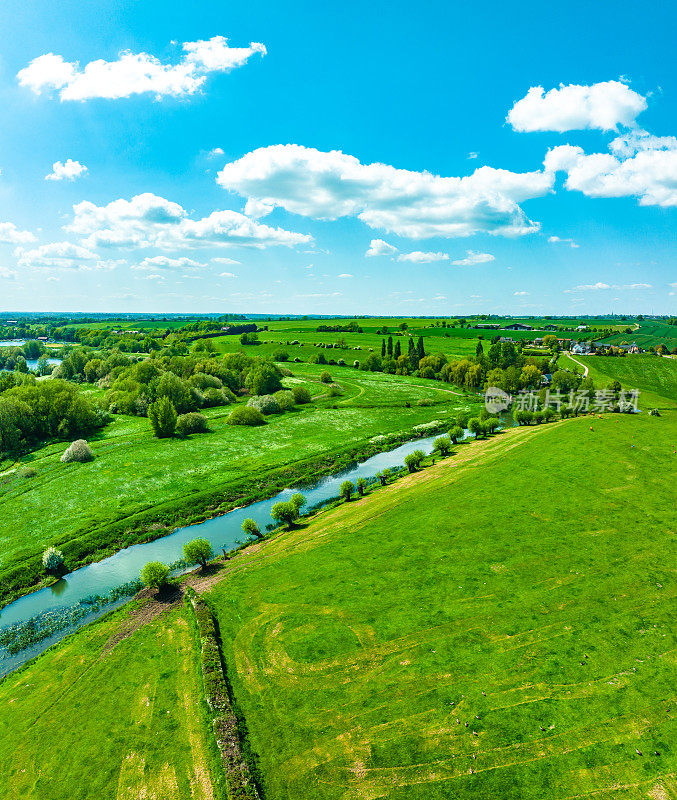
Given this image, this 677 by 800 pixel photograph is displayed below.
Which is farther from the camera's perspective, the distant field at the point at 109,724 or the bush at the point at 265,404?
the bush at the point at 265,404

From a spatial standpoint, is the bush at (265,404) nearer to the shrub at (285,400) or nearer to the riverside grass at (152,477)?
the shrub at (285,400)

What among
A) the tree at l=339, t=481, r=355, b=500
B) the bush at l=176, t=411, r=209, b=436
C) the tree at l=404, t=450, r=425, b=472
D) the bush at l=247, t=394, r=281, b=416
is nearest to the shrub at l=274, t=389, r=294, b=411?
the bush at l=247, t=394, r=281, b=416

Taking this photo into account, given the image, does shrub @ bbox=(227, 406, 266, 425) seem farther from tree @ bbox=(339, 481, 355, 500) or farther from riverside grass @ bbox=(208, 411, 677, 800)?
riverside grass @ bbox=(208, 411, 677, 800)

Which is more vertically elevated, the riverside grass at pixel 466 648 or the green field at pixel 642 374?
the green field at pixel 642 374

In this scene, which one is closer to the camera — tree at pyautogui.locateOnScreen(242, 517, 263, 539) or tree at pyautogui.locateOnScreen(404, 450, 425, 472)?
tree at pyautogui.locateOnScreen(242, 517, 263, 539)

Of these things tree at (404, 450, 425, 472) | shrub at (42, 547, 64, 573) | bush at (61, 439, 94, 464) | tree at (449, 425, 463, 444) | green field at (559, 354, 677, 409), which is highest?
green field at (559, 354, 677, 409)

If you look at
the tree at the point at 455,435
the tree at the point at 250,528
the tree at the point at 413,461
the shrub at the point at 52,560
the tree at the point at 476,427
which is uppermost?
the tree at the point at 476,427

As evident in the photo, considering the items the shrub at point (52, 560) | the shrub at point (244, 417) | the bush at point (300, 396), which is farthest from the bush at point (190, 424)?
the shrub at point (52, 560)

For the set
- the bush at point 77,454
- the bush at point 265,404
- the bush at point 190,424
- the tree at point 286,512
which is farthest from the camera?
the bush at point 265,404

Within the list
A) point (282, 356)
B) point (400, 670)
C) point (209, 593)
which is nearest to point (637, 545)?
point (400, 670)
